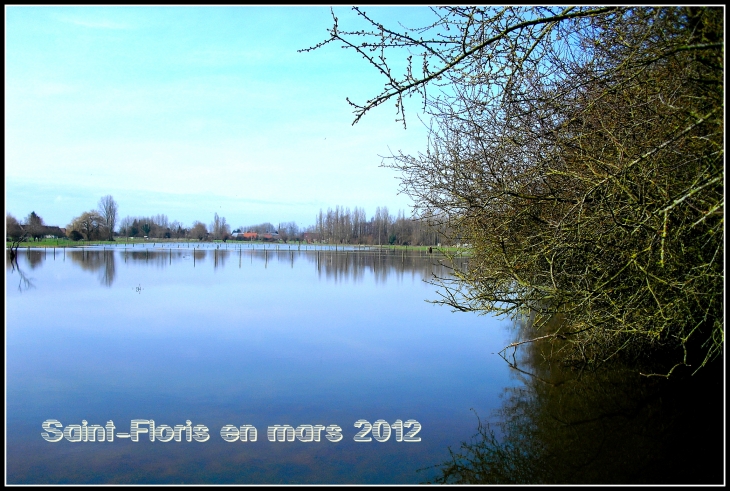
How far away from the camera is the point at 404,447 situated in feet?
19.9

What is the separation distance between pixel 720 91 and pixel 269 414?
19.1 ft

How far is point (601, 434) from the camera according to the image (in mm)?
6289

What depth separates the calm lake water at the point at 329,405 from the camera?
5508 mm

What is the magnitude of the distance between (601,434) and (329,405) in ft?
10.9

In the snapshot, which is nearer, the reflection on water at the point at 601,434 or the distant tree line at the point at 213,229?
the reflection on water at the point at 601,434

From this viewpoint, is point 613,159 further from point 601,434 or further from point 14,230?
point 14,230

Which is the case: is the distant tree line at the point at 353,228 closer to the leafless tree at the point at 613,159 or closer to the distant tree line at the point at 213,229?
the distant tree line at the point at 213,229

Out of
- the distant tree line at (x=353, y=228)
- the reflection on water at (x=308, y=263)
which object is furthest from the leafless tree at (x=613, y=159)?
the distant tree line at (x=353, y=228)

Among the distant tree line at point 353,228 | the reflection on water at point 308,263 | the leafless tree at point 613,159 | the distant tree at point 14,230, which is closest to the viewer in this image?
the leafless tree at point 613,159

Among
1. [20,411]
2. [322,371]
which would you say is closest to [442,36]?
[322,371]

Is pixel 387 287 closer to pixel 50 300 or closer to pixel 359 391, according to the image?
pixel 50 300

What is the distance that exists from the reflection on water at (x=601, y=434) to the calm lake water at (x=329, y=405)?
26 millimetres

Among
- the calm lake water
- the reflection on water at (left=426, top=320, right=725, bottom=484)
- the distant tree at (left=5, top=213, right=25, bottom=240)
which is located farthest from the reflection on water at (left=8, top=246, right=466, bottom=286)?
the reflection on water at (left=426, top=320, right=725, bottom=484)

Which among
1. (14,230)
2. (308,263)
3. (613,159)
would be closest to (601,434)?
(613,159)
